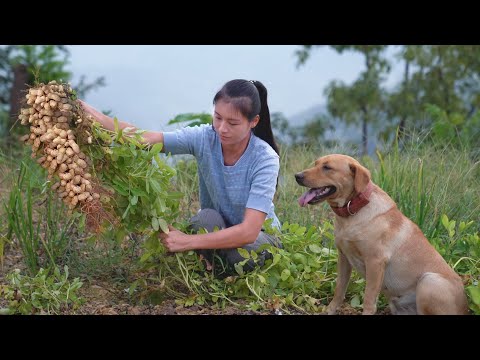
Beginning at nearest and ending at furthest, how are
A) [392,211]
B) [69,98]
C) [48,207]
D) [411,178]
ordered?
[69,98] < [392,211] < [48,207] < [411,178]

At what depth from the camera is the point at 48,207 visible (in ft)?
15.9

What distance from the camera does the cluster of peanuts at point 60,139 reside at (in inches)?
148

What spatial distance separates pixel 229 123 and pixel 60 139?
1.05 m

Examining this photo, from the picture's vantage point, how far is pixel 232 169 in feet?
14.7

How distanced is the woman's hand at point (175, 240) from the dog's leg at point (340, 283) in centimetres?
96

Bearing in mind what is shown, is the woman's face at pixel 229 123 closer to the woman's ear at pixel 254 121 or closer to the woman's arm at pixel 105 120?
the woman's ear at pixel 254 121

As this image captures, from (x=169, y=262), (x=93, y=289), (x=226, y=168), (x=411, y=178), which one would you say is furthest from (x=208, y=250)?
(x=411, y=178)

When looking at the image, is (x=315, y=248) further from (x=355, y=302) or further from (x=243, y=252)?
(x=243, y=252)

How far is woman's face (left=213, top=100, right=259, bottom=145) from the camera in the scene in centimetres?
419

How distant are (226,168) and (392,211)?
1.11 metres

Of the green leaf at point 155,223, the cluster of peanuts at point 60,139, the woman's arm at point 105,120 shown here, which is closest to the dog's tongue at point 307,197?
the green leaf at point 155,223

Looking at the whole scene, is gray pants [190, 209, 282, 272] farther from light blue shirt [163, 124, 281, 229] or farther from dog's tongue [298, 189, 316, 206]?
dog's tongue [298, 189, 316, 206]

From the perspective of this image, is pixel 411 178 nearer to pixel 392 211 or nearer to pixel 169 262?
pixel 392 211

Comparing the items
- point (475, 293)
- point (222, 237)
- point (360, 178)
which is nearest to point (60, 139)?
point (222, 237)
